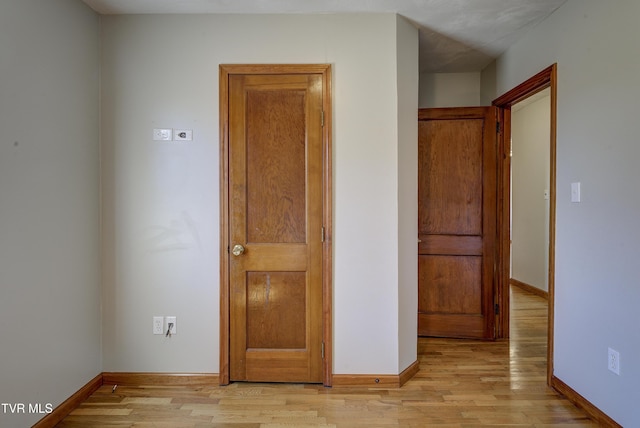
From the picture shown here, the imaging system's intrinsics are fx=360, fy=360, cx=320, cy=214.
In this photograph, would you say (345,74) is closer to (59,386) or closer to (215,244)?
(215,244)

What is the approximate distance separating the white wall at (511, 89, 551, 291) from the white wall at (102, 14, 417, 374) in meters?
3.24

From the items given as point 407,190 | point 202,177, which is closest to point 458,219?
point 407,190

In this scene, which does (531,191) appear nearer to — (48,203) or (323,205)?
(323,205)

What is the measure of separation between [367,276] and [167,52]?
6.67 feet

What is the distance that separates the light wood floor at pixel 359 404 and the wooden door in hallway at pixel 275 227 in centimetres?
22

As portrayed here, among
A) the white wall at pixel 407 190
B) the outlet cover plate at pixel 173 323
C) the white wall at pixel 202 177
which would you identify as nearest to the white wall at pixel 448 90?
the white wall at pixel 407 190

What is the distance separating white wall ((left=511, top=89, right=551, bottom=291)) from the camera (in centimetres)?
472

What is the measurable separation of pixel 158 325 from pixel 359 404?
143cm

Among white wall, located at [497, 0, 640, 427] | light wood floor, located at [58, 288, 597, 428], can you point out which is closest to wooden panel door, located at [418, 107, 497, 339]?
light wood floor, located at [58, 288, 597, 428]

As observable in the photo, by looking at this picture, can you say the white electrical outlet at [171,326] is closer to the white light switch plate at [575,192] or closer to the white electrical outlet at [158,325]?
the white electrical outlet at [158,325]

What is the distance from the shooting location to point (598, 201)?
6.68 ft

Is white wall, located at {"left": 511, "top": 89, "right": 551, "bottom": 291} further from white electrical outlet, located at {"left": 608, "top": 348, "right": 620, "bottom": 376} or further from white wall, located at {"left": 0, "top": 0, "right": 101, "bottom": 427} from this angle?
white wall, located at {"left": 0, "top": 0, "right": 101, "bottom": 427}

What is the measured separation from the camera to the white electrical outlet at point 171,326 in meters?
2.46

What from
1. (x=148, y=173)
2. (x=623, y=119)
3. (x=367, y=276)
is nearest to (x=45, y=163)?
(x=148, y=173)
